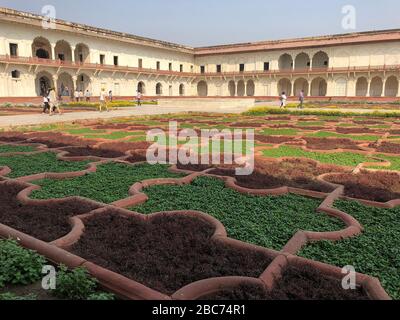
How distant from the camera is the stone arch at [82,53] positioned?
105ft

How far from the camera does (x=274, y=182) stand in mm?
4223

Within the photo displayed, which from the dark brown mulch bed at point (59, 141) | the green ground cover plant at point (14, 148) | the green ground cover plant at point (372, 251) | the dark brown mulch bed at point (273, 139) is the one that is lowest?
the green ground cover plant at point (372, 251)

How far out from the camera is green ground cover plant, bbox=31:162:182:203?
12.3 feet

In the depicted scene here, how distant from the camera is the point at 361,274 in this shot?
210 cm

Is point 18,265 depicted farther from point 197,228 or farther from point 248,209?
point 248,209

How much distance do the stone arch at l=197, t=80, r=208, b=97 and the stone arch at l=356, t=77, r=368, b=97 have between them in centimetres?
1728

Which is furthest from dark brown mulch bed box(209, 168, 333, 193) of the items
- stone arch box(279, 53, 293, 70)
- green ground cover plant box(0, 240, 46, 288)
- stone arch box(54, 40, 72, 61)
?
stone arch box(279, 53, 293, 70)

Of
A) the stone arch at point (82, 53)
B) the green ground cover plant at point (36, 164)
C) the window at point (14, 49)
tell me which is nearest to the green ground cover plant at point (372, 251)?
the green ground cover plant at point (36, 164)

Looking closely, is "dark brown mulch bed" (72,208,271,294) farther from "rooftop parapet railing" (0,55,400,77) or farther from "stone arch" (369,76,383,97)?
"stone arch" (369,76,383,97)

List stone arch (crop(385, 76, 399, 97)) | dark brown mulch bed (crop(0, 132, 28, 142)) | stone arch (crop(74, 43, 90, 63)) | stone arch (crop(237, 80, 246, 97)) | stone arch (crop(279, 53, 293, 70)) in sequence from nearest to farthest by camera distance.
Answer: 1. dark brown mulch bed (crop(0, 132, 28, 142))
2. stone arch (crop(74, 43, 90, 63))
3. stone arch (crop(385, 76, 399, 97))
4. stone arch (crop(279, 53, 293, 70))
5. stone arch (crop(237, 80, 246, 97))

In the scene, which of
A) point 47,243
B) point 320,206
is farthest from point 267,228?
point 47,243

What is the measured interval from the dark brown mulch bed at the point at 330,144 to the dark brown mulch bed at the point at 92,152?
352cm

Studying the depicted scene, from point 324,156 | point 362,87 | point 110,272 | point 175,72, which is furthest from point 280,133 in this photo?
point 175,72

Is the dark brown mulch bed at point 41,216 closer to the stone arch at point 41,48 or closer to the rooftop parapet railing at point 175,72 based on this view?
the rooftop parapet railing at point 175,72
